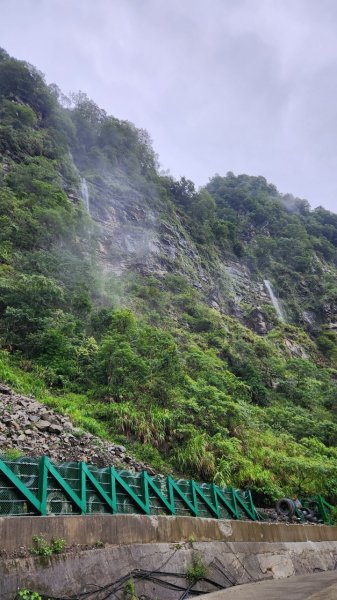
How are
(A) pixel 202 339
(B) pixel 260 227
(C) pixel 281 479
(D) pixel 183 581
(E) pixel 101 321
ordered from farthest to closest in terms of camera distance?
(B) pixel 260 227 → (A) pixel 202 339 → (E) pixel 101 321 → (C) pixel 281 479 → (D) pixel 183 581

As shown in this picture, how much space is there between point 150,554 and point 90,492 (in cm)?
128

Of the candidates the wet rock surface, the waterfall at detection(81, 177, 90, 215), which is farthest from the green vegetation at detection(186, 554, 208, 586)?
the waterfall at detection(81, 177, 90, 215)

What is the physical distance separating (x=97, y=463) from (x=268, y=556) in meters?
4.40

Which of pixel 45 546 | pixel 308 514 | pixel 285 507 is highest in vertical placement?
pixel 45 546

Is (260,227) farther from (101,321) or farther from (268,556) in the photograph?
(268,556)

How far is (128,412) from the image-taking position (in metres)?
13.6

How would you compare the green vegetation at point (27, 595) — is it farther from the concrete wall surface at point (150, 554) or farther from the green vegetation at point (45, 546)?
the green vegetation at point (45, 546)

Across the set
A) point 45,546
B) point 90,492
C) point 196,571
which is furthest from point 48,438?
point 45,546

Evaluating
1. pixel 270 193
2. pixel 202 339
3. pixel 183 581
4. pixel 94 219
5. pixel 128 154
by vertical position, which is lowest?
pixel 183 581

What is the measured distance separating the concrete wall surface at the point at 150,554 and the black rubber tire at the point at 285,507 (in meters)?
1.21

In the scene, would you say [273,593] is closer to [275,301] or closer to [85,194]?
[85,194]

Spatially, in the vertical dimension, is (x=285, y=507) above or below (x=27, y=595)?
below

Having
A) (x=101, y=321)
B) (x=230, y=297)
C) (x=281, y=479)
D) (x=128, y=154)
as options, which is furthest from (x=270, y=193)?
(x=281, y=479)

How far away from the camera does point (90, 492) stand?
5.85m
